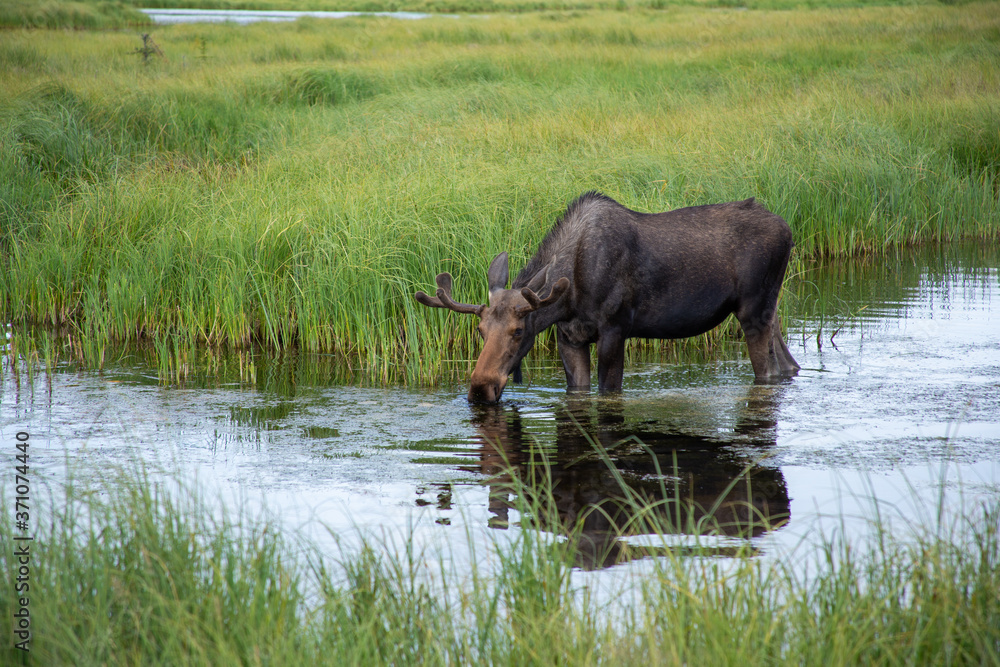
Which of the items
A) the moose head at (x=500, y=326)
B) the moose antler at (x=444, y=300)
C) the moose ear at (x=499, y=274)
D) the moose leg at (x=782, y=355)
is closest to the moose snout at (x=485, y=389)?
the moose head at (x=500, y=326)

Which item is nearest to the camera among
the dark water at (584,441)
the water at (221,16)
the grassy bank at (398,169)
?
the dark water at (584,441)

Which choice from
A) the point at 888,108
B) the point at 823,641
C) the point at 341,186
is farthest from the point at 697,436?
the point at 888,108

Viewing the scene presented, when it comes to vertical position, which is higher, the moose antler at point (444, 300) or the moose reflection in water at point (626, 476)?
the moose antler at point (444, 300)

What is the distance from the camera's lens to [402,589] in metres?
3.51

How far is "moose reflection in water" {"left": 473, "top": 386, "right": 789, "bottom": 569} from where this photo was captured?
4645 mm

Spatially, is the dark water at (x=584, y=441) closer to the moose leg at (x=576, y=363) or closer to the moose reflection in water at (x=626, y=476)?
the moose reflection in water at (x=626, y=476)

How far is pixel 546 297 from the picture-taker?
6844mm

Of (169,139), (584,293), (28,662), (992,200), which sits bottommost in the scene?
(28,662)

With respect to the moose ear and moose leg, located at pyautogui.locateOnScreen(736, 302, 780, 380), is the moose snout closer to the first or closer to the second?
the moose ear

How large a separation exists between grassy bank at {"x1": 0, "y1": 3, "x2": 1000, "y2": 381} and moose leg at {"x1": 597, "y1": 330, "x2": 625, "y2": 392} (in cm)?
152

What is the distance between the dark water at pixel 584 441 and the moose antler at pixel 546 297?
0.82m

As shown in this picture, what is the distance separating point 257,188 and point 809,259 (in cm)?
668

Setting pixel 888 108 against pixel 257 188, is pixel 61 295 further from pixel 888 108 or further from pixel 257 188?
pixel 888 108

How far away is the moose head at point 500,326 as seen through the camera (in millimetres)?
6668
